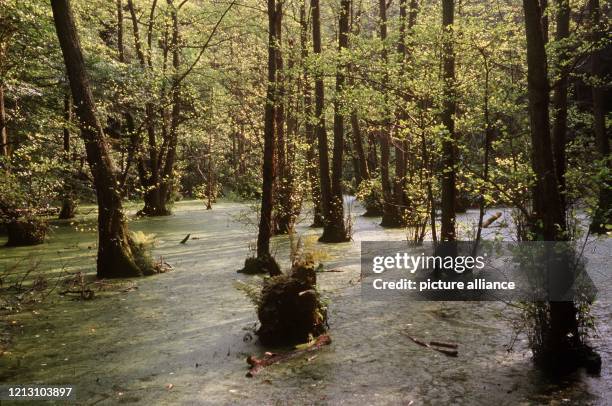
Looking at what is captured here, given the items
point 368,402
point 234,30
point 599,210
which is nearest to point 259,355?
point 368,402

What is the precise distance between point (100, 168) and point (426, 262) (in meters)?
6.75

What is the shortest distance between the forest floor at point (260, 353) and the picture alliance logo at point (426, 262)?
5.22ft

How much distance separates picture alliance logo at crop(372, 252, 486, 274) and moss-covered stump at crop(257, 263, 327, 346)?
4002 mm

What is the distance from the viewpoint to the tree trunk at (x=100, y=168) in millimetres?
9758

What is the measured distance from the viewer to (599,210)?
178 inches

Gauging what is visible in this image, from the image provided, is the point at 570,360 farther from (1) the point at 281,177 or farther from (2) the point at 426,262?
(1) the point at 281,177

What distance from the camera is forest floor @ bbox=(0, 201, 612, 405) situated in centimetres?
473

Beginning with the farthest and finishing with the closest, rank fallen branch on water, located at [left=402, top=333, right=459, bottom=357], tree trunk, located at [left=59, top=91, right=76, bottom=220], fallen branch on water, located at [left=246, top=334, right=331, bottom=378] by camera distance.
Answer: tree trunk, located at [left=59, top=91, right=76, bottom=220]
fallen branch on water, located at [left=402, top=333, right=459, bottom=357]
fallen branch on water, located at [left=246, top=334, right=331, bottom=378]

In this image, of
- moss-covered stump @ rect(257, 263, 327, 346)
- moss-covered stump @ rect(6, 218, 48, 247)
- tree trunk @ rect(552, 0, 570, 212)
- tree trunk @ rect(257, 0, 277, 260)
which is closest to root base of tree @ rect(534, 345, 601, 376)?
moss-covered stump @ rect(257, 263, 327, 346)

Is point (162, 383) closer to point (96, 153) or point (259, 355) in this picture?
point (259, 355)

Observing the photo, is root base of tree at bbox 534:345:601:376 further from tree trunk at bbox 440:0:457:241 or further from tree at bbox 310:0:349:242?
tree at bbox 310:0:349:242

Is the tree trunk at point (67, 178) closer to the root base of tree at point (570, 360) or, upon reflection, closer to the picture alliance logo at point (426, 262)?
the picture alliance logo at point (426, 262)

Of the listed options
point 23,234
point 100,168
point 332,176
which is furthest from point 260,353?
point 23,234

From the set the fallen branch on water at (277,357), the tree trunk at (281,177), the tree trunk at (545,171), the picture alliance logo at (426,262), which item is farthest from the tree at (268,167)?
the tree trunk at (545,171)
